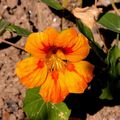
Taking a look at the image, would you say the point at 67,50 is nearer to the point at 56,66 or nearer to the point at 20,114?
the point at 56,66

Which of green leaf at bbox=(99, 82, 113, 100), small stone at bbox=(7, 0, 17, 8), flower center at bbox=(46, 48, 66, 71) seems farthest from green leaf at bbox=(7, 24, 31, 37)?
green leaf at bbox=(99, 82, 113, 100)

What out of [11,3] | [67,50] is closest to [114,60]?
[67,50]

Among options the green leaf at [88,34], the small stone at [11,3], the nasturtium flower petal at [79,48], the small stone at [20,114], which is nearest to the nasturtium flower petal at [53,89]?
the nasturtium flower petal at [79,48]

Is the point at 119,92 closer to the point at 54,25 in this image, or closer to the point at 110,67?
the point at 110,67

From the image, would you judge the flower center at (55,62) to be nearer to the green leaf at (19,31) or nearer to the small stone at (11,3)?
the green leaf at (19,31)

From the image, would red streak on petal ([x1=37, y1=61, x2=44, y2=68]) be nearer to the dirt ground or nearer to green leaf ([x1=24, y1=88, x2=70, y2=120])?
green leaf ([x1=24, y1=88, x2=70, y2=120])

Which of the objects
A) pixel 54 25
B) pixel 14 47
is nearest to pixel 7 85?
pixel 14 47

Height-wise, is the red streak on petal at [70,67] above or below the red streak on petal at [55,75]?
above
